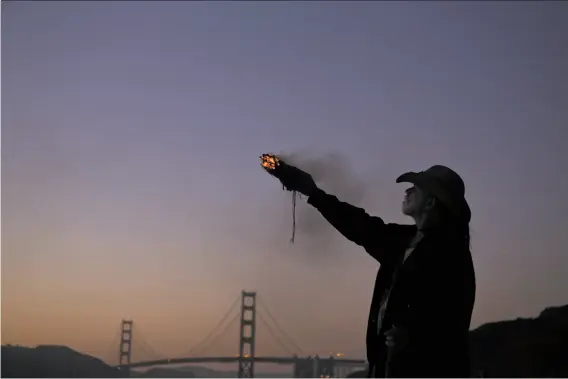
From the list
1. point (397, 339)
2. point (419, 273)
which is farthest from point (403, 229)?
point (397, 339)

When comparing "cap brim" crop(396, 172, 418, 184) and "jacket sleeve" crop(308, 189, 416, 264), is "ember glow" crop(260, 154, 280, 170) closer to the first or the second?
"jacket sleeve" crop(308, 189, 416, 264)

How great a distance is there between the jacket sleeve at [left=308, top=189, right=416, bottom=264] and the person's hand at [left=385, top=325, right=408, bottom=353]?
0.27m

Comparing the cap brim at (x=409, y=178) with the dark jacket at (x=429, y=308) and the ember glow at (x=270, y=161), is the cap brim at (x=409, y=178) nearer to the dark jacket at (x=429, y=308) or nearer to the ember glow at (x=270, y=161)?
the dark jacket at (x=429, y=308)

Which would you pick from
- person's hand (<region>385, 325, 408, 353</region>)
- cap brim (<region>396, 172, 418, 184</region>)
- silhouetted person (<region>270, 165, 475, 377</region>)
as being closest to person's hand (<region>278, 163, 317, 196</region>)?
silhouetted person (<region>270, 165, 475, 377</region>)

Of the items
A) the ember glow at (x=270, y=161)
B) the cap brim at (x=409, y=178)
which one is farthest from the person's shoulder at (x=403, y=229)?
the ember glow at (x=270, y=161)

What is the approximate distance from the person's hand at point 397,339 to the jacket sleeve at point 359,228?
0.27m

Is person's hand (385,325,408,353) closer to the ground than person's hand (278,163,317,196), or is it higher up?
closer to the ground

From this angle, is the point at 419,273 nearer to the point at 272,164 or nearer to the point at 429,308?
the point at 429,308

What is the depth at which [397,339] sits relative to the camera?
1196 millimetres

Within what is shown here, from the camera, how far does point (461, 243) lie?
4.38 feet

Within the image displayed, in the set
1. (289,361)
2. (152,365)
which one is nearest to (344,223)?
(289,361)

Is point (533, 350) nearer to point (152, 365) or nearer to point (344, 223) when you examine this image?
point (344, 223)

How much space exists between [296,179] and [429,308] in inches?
17.4

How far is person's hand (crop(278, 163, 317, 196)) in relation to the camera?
57.7 inches
